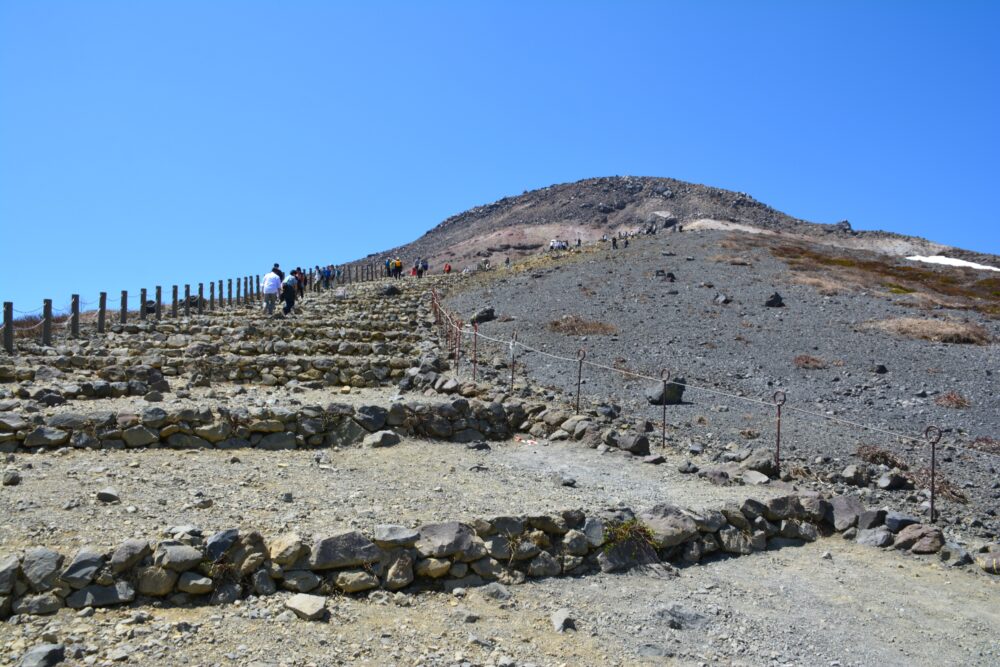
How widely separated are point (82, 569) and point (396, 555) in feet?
8.27

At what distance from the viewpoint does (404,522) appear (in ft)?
25.8

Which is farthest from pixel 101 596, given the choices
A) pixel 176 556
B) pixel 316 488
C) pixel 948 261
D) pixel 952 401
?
pixel 948 261

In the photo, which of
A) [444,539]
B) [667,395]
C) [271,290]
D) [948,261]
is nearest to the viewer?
[444,539]

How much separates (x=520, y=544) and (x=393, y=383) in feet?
35.4

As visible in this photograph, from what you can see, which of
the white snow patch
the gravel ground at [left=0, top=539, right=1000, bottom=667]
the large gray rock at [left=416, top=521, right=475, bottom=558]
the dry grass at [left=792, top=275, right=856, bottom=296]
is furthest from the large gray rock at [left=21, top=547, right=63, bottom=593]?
the white snow patch

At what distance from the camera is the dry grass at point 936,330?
2578cm

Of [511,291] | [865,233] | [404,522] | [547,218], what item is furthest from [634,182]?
[404,522]

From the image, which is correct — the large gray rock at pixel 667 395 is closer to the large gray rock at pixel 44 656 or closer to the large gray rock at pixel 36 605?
the large gray rock at pixel 36 605

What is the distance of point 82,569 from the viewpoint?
615cm

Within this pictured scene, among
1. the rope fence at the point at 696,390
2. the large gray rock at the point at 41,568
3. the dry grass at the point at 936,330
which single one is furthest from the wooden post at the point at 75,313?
the dry grass at the point at 936,330

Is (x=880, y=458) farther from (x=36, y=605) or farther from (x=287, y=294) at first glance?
(x=287, y=294)

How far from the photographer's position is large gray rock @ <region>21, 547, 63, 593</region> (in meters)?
6.06

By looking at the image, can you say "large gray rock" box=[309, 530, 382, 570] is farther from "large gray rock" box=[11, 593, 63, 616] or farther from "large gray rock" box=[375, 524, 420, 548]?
"large gray rock" box=[11, 593, 63, 616]

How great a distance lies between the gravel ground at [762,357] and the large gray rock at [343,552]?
23.0 ft
